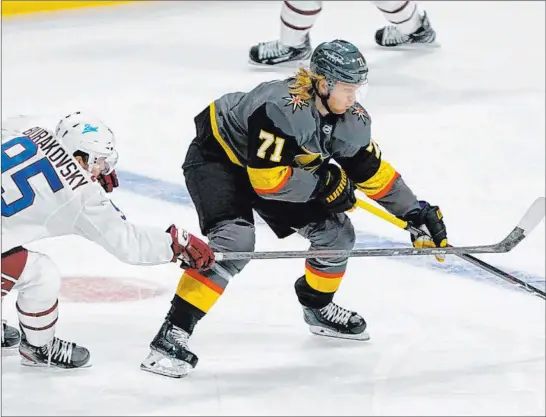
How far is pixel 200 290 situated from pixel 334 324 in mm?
423

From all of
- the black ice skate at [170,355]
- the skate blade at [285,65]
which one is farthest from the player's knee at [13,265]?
the skate blade at [285,65]

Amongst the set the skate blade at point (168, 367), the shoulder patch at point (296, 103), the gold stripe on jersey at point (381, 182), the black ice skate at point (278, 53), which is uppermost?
the shoulder patch at point (296, 103)

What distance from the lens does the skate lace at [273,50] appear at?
461 cm

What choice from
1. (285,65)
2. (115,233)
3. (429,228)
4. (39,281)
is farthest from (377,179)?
(285,65)

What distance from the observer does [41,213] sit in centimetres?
→ 230

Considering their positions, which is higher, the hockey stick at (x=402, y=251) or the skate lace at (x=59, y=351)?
the hockey stick at (x=402, y=251)

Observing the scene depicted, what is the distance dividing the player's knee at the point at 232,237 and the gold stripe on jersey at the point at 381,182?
0.30 m

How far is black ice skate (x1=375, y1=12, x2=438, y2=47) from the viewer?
16.2ft

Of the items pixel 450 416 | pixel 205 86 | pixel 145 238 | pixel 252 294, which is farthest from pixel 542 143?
pixel 145 238

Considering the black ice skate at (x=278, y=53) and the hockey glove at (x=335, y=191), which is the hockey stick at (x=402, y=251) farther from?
the black ice skate at (x=278, y=53)

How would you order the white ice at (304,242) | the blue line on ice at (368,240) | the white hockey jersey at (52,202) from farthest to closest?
the blue line on ice at (368,240)
the white ice at (304,242)
the white hockey jersey at (52,202)

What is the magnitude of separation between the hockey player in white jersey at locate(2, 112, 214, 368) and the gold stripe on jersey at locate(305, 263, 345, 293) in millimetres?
410

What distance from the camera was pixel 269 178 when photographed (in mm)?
2449

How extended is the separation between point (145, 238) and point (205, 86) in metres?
2.07
